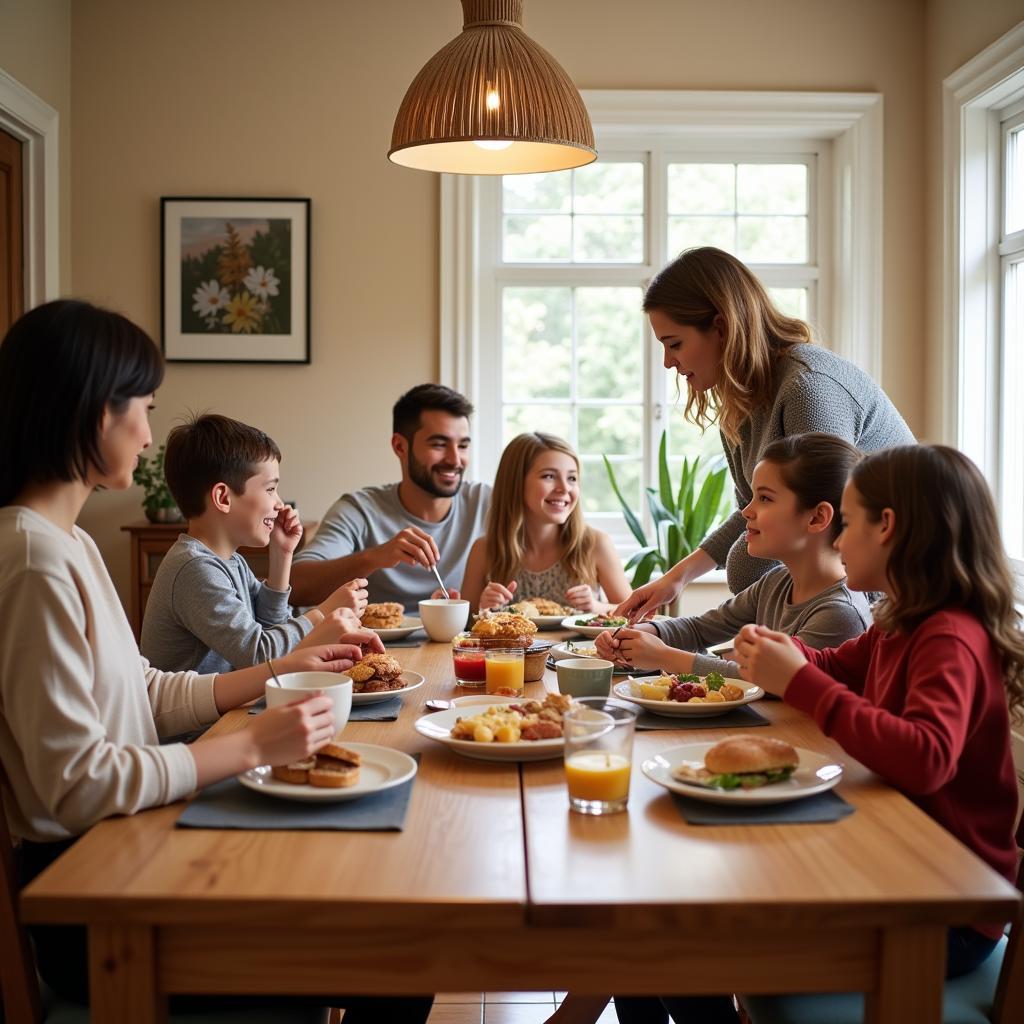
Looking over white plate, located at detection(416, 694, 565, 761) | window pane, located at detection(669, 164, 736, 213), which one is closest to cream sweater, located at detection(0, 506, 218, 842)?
white plate, located at detection(416, 694, 565, 761)

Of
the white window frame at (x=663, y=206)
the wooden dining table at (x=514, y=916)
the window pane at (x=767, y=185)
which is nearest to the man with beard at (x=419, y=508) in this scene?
the white window frame at (x=663, y=206)

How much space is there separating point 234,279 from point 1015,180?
2.84 meters

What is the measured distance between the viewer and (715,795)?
4.06ft

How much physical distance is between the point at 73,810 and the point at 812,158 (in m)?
4.10

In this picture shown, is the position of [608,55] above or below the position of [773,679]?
above

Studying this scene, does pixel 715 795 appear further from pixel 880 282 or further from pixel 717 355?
pixel 880 282

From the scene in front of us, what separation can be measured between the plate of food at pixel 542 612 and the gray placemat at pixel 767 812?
1260 millimetres

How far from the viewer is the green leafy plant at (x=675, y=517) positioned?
13.2 ft

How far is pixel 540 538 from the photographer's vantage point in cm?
313

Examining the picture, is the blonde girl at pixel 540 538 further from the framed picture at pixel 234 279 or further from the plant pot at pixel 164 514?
the framed picture at pixel 234 279

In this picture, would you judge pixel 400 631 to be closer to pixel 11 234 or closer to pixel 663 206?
pixel 11 234

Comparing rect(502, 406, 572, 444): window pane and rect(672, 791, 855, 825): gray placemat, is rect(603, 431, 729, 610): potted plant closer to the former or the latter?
rect(502, 406, 572, 444): window pane

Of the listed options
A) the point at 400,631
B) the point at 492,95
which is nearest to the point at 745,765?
the point at 400,631

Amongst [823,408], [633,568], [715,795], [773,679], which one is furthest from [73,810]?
[633,568]
